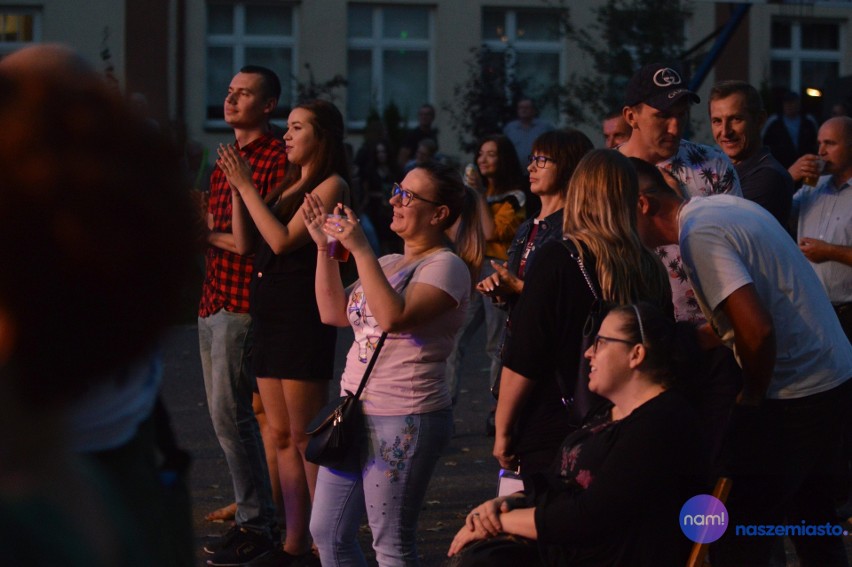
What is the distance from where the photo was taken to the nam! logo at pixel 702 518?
3.34m

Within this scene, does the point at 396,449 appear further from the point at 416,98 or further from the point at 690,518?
the point at 416,98

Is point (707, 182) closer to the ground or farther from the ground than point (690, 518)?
farther from the ground

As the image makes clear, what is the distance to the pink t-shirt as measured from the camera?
4156 millimetres

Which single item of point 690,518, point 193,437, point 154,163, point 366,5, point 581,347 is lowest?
point 193,437

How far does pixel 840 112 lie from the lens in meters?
12.8

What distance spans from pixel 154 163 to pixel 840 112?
12512 millimetres

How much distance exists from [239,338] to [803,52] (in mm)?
20619

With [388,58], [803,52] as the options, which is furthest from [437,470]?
[803,52]

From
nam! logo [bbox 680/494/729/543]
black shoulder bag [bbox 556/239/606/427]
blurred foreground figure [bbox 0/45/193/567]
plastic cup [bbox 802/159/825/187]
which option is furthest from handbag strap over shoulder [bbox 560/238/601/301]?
plastic cup [bbox 802/159/825/187]

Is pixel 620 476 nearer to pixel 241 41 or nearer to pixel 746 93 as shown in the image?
pixel 746 93

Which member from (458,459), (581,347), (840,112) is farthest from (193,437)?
(840,112)

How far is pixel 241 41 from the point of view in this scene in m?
22.1

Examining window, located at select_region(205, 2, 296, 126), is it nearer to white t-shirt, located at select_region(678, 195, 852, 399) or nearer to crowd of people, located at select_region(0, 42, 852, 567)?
crowd of people, located at select_region(0, 42, 852, 567)

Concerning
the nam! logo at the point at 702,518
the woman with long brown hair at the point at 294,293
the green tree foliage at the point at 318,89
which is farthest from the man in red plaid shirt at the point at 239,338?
the green tree foliage at the point at 318,89
